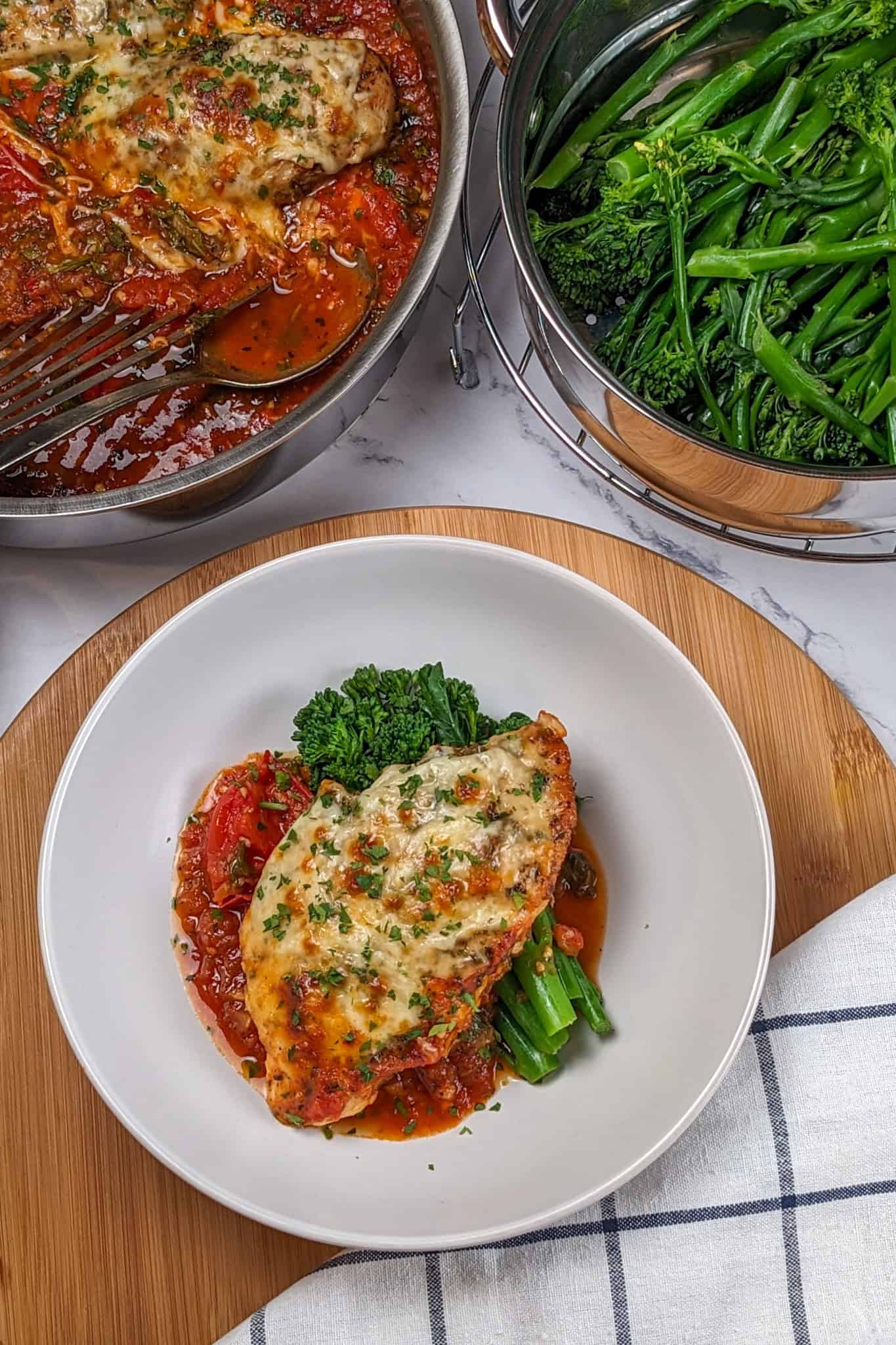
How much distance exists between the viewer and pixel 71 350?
3107mm

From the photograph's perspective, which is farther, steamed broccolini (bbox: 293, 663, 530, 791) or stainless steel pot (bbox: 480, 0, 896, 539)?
steamed broccolini (bbox: 293, 663, 530, 791)

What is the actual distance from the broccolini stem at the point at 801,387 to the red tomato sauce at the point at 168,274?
924mm

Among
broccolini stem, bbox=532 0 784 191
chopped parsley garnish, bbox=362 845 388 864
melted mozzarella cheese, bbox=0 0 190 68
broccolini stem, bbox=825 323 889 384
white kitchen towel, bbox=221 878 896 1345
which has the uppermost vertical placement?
melted mozzarella cheese, bbox=0 0 190 68

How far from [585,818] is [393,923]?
765mm

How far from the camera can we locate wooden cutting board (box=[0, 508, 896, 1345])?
2846 millimetres

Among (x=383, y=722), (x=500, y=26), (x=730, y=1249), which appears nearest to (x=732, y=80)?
(x=500, y=26)

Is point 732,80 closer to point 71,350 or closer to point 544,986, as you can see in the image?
point 71,350

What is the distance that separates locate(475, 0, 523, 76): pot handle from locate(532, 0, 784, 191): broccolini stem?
25cm

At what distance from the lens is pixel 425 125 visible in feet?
10.4

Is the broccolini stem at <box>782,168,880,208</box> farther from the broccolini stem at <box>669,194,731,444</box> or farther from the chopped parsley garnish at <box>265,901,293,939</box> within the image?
the chopped parsley garnish at <box>265,901,293,939</box>

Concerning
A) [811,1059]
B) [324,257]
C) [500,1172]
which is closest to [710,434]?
[324,257]

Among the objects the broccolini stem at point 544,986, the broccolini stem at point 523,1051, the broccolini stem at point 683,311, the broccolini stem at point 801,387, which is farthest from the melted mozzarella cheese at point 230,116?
the broccolini stem at point 523,1051

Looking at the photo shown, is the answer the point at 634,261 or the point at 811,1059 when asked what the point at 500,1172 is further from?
the point at 634,261

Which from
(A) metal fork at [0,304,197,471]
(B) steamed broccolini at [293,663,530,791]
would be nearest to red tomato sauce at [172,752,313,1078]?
(B) steamed broccolini at [293,663,530,791]
